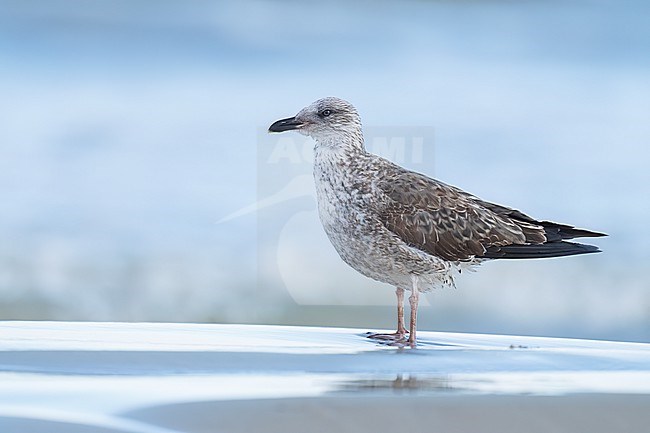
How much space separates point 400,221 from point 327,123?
0.77ft

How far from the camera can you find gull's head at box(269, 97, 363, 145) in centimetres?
169

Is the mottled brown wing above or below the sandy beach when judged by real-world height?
above

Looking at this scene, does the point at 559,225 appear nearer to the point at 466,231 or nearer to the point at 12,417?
the point at 466,231

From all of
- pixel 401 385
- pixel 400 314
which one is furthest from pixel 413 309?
pixel 401 385

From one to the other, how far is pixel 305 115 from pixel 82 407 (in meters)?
0.96

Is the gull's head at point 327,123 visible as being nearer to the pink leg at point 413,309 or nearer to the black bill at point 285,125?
the black bill at point 285,125

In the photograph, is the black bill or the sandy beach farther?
the black bill

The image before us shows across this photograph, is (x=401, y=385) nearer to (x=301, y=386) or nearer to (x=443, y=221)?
(x=301, y=386)

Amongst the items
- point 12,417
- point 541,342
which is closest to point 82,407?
point 12,417

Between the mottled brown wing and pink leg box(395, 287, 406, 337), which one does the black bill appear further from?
pink leg box(395, 287, 406, 337)

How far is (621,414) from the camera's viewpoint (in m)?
0.85

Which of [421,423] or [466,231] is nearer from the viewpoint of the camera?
[421,423]

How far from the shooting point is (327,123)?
5.60ft

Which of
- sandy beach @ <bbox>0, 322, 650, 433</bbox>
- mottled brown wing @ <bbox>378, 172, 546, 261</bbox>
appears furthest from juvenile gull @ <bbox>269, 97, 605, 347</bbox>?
sandy beach @ <bbox>0, 322, 650, 433</bbox>
